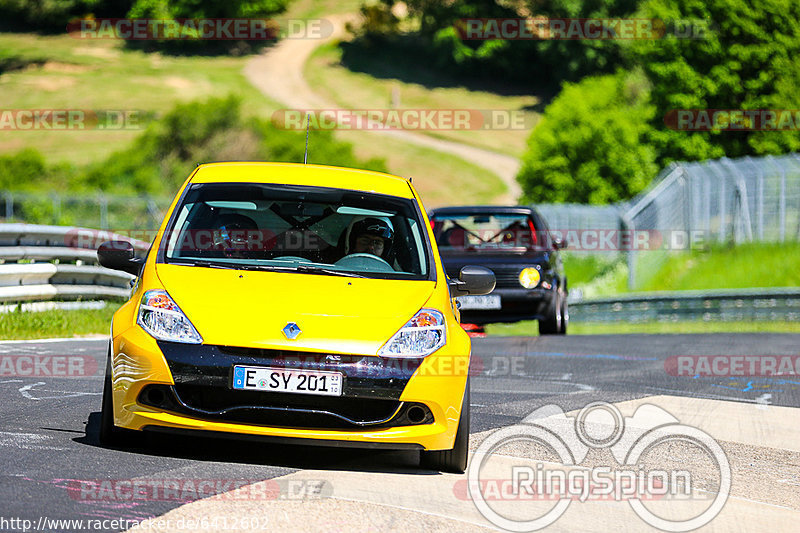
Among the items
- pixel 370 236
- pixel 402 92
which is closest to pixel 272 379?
pixel 370 236

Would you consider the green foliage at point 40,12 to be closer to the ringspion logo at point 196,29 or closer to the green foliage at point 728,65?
the ringspion logo at point 196,29

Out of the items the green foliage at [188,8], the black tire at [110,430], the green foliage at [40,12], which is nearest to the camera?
the black tire at [110,430]

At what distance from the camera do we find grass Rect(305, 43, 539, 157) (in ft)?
306

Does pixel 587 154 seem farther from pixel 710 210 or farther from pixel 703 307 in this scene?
pixel 703 307

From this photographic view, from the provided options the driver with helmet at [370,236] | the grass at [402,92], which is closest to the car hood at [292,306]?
the driver with helmet at [370,236]

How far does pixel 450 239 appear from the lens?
18.3 meters

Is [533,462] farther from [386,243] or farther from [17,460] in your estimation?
[17,460]

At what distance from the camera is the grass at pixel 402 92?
9331 centimetres

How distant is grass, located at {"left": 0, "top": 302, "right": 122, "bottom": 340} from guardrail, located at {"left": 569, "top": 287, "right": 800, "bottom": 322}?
13.5m

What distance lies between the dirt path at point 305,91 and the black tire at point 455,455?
66968 mm

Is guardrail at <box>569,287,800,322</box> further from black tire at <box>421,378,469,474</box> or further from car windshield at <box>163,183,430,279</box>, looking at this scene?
black tire at <box>421,378,469,474</box>

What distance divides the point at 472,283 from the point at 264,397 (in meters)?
2.03

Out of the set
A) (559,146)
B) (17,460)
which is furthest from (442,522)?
(559,146)

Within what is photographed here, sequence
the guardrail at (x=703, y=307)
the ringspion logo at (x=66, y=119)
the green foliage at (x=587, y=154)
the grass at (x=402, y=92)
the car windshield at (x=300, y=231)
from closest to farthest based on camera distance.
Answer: the car windshield at (x=300, y=231) → the guardrail at (x=703, y=307) → the green foliage at (x=587, y=154) → the ringspion logo at (x=66, y=119) → the grass at (x=402, y=92)
